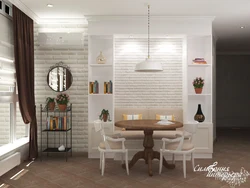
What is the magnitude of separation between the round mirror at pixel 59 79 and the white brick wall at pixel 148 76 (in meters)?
0.99

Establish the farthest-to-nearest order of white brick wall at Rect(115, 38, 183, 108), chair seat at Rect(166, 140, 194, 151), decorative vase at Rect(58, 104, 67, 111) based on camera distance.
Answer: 1. white brick wall at Rect(115, 38, 183, 108)
2. decorative vase at Rect(58, 104, 67, 111)
3. chair seat at Rect(166, 140, 194, 151)

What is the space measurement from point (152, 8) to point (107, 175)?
2942 millimetres

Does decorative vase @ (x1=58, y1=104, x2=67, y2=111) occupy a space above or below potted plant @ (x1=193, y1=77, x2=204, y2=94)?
Answer: below

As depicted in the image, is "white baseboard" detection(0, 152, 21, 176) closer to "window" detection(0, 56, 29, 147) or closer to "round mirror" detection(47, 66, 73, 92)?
"window" detection(0, 56, 29, 147)

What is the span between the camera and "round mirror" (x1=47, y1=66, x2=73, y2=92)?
6008mm

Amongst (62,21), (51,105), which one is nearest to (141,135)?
(51,105)

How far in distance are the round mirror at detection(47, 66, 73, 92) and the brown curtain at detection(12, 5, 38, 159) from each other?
1.63 feet

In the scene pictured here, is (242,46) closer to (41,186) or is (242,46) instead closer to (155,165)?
(155,165)

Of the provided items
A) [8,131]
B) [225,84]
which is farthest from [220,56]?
[8,131]

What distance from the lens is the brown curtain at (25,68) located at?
5002 millimetres

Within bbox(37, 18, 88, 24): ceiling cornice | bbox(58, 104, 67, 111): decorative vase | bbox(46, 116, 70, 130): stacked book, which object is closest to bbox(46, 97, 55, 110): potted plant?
bbox(58, 104, 67, 111): decorative vase

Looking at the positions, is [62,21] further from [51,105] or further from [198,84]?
[198,84]

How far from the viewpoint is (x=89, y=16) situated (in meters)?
5.71

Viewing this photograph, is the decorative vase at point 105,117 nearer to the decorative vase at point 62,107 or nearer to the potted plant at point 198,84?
the decorative vase at point 62,107
